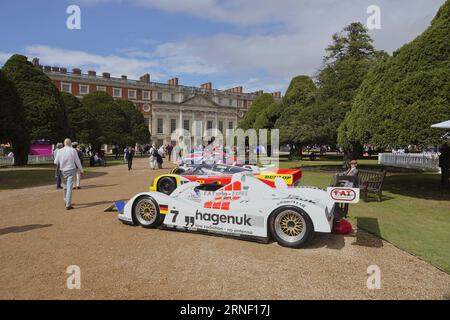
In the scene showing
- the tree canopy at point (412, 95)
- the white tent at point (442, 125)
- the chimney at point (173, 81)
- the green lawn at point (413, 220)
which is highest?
the chimney at point (173, 81)

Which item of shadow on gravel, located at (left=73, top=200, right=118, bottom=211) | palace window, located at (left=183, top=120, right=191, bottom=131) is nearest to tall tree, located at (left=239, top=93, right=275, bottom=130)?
shadow on gravel, located at (left=73, top=200, right=118, bottom=211)

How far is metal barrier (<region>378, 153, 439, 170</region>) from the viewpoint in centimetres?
2395

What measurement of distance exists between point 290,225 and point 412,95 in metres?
7.92

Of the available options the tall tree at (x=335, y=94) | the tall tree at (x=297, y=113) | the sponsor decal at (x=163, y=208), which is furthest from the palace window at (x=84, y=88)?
the sponsor decal at (x=163, y=208)

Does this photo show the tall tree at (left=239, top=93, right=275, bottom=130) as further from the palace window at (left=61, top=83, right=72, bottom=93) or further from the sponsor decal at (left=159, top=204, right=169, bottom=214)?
the palace window at (left=61, top=83, right=72, bottom=93)

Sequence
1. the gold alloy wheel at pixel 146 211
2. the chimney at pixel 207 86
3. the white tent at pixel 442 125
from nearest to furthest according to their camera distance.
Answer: the gold alloy wheel at pixel 146 211 → the white tent at pixel 442 125 → the chimney at pixel 207 86

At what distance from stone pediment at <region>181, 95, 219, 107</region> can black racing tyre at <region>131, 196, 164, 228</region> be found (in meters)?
84.0

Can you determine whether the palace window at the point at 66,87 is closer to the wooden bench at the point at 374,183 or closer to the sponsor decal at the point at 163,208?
the wooden bench at the point at 374,183

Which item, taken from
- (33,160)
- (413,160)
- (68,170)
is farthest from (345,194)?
(33,160)

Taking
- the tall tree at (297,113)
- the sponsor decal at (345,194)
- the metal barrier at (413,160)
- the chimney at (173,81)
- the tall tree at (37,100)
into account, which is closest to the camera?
the sponsor decal at (345,194)

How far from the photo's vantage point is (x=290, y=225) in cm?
614

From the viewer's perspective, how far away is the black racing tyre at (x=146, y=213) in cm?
719

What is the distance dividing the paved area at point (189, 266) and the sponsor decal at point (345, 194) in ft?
3.05

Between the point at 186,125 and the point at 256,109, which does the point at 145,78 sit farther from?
the point at 256,109
